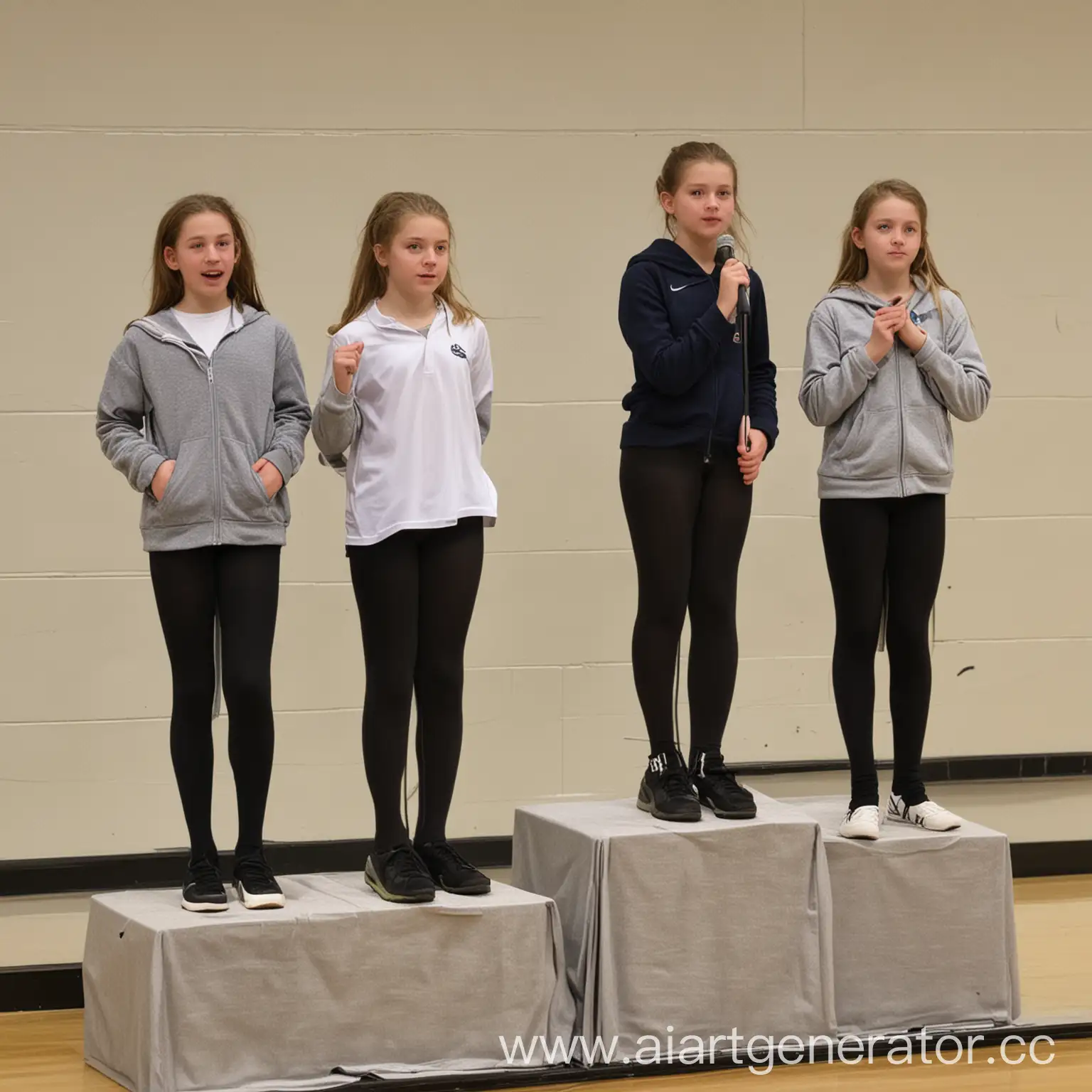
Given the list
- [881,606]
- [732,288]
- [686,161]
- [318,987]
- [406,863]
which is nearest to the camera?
[318,987]

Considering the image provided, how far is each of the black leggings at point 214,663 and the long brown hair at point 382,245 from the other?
0.51 meters

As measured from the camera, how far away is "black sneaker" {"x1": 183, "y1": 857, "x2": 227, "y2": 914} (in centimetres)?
311

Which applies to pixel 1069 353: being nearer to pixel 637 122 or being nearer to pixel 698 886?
pixel 637 122

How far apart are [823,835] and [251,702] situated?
3.96 ft

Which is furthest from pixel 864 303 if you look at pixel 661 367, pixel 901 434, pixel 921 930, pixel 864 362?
pixel 921 930

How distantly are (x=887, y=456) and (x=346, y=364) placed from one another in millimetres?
1146

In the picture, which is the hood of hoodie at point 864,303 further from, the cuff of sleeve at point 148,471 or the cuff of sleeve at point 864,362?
the cuff of sleeve at point 148,471

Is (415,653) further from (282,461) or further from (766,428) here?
(766,428)

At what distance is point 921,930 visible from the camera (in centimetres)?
349

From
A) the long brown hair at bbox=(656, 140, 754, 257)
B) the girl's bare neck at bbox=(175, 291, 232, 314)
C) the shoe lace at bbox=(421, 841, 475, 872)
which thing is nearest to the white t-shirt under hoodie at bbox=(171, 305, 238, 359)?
the girl's bare neck at bbox=(175, 291, 232, 314)

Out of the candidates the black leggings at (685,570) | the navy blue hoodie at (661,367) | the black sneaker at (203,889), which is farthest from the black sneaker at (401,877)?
the navy blue hoodie at (661,367)

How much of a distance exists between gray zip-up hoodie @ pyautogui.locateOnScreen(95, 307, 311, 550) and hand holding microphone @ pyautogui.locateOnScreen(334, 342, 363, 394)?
19cm

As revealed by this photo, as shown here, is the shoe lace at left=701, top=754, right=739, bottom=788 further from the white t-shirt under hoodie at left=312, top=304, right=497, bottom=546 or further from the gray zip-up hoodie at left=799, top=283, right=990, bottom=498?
the white t-shirt under hoodie at left=312, top=304, right=497, bottom=546

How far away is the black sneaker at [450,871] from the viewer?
321 centimetres
